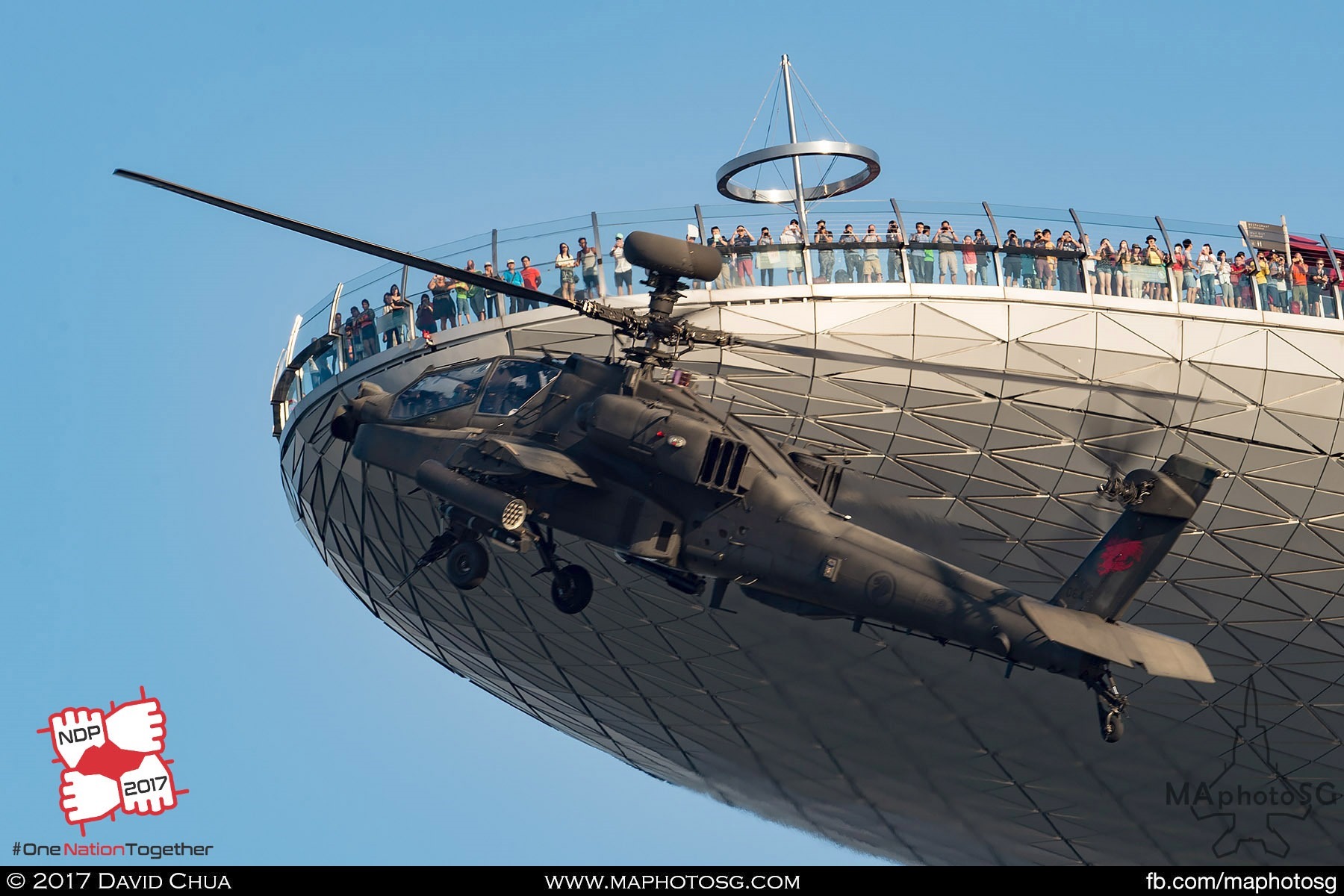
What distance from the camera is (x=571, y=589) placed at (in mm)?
28703

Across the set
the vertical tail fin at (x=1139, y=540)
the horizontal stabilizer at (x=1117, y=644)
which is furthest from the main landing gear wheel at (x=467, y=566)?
the vertical tail fin at (x=1139, y=540)

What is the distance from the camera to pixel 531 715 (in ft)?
166

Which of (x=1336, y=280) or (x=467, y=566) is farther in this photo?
(x=1336, y=280)

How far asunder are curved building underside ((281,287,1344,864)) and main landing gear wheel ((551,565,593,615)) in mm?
5360

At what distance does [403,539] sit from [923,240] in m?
16.0

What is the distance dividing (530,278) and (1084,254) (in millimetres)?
12148

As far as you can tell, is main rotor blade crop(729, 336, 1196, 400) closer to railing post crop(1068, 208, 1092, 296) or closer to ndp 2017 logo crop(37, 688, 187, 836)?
railing post crop(1068, 208, 1092, 296)

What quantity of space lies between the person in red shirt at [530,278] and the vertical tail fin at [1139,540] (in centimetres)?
1417

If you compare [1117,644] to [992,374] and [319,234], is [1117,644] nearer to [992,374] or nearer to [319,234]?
[992,374]

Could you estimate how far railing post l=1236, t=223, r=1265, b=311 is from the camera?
33375 mm

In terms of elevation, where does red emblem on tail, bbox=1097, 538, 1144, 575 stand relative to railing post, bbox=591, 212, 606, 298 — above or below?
below

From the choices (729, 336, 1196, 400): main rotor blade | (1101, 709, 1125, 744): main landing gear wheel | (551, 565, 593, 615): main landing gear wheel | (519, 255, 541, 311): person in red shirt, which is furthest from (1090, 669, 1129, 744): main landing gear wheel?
(519, 255, 541, 311): person in red shirt

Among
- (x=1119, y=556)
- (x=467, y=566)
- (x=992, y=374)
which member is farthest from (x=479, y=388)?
(x=1119, y=556)

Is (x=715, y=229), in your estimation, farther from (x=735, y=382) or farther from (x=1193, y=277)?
(x=1193, y=277)
